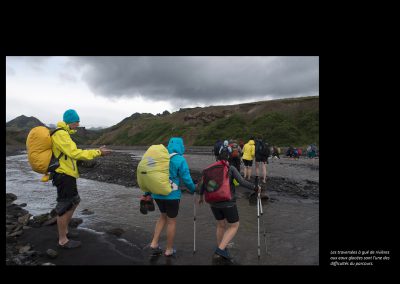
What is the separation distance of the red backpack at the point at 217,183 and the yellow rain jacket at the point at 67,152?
2.36 meters

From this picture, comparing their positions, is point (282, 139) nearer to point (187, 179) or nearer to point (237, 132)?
point (237, 132)

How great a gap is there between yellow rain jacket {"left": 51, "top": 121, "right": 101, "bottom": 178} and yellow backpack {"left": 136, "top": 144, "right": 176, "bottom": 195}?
3.74 feet

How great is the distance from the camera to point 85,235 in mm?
7152

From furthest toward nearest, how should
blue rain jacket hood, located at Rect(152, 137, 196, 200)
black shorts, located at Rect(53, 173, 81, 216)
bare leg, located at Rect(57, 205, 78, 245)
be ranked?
bare leg, located at Rect(57, 205, 78, 245) → black shorts, located at Rect(53, 173, 81, 216) → blue rain jacket hood, located at Rect(152, 137, 196, 200)

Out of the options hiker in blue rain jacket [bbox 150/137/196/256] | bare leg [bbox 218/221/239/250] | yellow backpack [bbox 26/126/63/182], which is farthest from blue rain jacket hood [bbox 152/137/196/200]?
yellow backpack [bbox 26/126/63/182]

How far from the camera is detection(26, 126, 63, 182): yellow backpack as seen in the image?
224 inches

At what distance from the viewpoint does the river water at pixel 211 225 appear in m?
6.13

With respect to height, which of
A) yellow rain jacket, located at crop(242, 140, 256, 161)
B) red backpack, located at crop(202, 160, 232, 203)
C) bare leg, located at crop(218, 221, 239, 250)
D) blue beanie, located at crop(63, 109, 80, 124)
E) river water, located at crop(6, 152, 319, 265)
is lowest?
river water, located at crop(6, 152, 319, 265)

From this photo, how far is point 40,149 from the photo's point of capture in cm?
574

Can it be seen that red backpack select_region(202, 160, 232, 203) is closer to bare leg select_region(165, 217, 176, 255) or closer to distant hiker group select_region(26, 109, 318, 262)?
distant hiker group select_region(26, 109, 318, 262)

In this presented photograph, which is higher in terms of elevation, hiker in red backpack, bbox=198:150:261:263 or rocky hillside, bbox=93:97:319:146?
rocky hillside, bbox=93:97:319:146

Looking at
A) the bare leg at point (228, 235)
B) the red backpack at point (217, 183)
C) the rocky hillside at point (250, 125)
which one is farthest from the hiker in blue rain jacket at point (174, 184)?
the rocky hillside at point (250, 125)

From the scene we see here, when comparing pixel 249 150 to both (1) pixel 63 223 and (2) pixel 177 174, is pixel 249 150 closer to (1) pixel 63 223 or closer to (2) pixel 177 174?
(2) pixel 177 174

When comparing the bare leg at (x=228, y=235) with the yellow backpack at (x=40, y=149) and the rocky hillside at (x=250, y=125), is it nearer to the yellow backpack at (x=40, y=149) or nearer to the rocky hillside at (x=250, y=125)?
the yellow backpack at (x=40, y=149)
